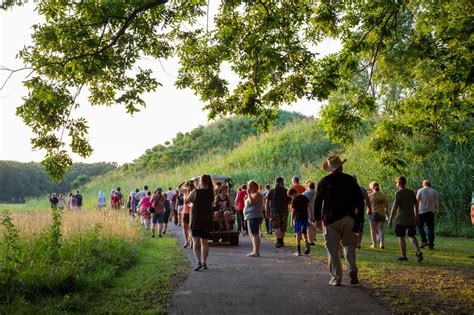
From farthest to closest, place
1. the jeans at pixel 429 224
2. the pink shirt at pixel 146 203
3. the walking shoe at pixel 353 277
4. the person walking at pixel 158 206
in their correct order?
the pink shirt at pixel 146 203 → the person walking at pixel 158 206 → the jeans at pixel 429 224 → the walking shoe at pixel 353 277

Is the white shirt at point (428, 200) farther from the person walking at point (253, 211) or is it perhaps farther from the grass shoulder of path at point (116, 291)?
the grass shoulder of path at point (116, 291)

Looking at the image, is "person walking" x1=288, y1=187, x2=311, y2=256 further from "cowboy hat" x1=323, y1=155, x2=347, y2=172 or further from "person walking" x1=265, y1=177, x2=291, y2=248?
"cowboy hat" x1=323, y1=155, x2=347, y2=172

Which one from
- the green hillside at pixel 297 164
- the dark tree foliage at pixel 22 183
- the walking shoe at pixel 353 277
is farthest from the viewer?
the dark tree foliage at pixel 22 183

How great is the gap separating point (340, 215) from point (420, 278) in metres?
2.33

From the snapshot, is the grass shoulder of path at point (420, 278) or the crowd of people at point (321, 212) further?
the crowd of people at point (321, 212)

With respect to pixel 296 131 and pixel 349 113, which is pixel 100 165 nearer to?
pixel 296 131

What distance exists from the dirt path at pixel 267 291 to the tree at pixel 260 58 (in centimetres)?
365

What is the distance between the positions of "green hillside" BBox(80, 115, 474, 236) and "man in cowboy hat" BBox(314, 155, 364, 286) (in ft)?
24.7

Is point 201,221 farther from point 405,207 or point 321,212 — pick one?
point 405,207

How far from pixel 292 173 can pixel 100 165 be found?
347 feet

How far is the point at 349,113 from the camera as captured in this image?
1498cm

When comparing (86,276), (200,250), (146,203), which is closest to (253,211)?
(200,250)

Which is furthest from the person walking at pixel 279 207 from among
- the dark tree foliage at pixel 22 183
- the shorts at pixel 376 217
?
the dark tree foliage at pixel 22 183

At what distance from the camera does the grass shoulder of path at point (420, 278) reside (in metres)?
7.82
